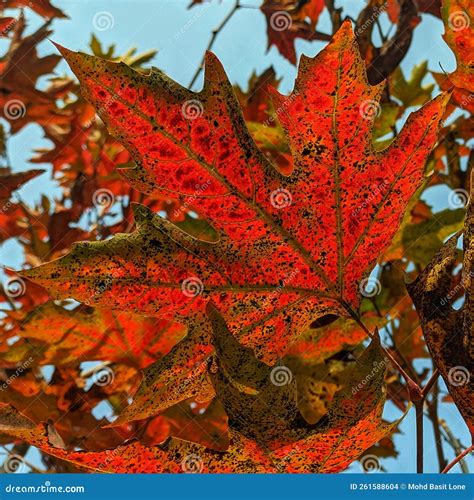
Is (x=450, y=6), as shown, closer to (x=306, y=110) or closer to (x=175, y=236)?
(x=306, y=110)

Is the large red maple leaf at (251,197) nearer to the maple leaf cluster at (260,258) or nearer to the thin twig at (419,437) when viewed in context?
the maple leaf cluster at (260,258)

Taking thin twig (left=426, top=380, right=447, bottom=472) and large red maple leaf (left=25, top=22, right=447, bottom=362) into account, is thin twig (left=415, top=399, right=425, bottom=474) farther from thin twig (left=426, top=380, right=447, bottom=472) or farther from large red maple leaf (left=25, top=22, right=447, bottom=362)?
thin twig (left=426, top=380, right=447, bottom=472)

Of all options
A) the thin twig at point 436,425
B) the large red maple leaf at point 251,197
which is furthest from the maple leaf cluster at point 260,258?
the thin twig at point 436,425

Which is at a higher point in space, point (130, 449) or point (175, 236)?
point (175, 236)

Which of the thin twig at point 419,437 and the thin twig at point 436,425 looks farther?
the thin twig at point 436,425


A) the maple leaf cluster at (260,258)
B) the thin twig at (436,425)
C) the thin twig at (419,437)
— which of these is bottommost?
the thin twig at (436,425)

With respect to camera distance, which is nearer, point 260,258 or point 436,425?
point 260,258

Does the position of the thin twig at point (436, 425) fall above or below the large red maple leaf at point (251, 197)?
below

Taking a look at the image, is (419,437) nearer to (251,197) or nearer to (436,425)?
(251,197)

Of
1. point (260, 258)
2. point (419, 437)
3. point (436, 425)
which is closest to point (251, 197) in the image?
point (260, 258)

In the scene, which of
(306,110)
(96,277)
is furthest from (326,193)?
(96,277)

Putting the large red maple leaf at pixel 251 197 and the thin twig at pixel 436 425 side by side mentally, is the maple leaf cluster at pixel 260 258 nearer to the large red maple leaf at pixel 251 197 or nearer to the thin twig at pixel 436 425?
the large red maple leaf at pixel 251 197
